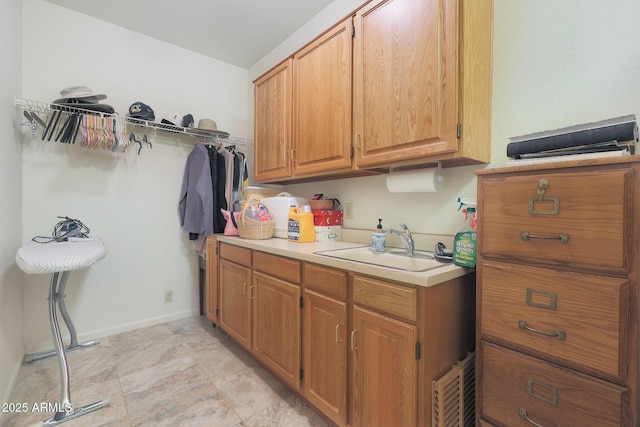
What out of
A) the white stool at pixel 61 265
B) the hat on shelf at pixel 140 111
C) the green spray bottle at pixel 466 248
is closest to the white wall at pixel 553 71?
the green spray bottle at pixel 466 248

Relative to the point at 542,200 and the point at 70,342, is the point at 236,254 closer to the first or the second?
the point at 70,342

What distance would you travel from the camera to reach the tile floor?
59.0 inches

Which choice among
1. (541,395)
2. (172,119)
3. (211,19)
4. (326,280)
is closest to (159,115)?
(172,119)

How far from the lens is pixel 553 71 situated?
1218mm

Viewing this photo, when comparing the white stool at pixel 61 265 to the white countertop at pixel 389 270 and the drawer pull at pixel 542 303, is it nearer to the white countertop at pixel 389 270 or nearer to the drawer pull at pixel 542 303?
the white countertop at pixel 389 270

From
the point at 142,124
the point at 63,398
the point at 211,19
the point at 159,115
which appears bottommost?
the point at 63,398

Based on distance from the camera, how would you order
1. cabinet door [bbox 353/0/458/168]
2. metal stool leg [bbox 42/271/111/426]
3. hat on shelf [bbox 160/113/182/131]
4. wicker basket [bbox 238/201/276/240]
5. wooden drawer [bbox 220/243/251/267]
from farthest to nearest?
hat on shelf [bbox 160/113/182/131]
wicker basket [bbox 238/201/276/240]
wooden drawer [bbox 220/243/251/267]
metal stool leg [bbox 42/271/111/426]
cabinet door [bbox 353/0/458/168]

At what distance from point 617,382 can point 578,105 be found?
1.02 meters

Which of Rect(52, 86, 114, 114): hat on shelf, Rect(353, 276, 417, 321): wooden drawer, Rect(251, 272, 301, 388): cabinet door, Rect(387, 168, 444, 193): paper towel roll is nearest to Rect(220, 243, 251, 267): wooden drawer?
Rect(251, 272, 301, 388): cabinet door

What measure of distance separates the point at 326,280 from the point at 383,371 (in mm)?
457

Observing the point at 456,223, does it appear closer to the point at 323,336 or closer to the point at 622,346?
the point at 622,346

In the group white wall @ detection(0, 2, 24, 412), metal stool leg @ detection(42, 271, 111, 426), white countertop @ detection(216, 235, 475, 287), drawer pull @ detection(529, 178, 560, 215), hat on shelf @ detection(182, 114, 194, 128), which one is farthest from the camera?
hat on shelf @ detection(182, 114, 194, 128)

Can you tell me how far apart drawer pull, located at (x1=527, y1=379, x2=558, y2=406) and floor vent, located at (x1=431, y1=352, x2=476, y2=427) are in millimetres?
235

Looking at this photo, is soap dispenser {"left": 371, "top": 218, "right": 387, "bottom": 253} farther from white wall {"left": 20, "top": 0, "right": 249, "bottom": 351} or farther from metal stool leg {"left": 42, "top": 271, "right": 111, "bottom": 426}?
white wall {"left": 20, "top": 0, "right": 249, "bottom": 351}
